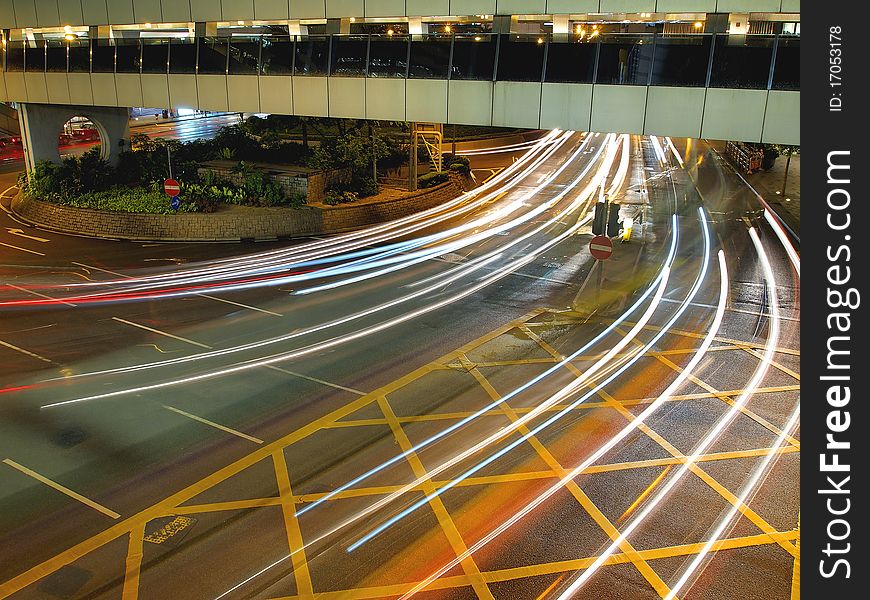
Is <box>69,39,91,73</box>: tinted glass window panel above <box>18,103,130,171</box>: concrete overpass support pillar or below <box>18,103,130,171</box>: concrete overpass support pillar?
above

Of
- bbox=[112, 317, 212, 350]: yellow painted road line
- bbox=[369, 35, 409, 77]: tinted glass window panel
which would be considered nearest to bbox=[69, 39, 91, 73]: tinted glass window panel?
bbox=[369, 35, 409, 77]: tinted glass window panel

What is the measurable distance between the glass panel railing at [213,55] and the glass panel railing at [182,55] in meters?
0.36

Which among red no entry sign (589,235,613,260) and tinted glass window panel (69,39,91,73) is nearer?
red no entry sign (589,235,613,260)

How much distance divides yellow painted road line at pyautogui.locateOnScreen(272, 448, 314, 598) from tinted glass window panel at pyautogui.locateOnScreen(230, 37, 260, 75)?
52.0 ft

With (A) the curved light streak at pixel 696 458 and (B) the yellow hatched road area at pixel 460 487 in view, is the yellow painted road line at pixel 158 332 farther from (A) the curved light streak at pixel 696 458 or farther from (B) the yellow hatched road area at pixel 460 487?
(A) the curved light streak at pixel 696 458

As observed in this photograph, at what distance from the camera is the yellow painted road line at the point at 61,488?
8973 millimetres

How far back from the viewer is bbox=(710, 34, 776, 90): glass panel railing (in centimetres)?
1501

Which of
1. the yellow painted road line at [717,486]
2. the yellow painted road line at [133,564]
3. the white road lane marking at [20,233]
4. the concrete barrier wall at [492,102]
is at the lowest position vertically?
the white road lane marking at [20,233]

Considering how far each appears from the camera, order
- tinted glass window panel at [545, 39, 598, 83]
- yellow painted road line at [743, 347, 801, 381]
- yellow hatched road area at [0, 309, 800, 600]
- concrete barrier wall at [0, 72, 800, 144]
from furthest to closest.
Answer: tinted glass window panel at [545, 39, 598, 83], concrete barrier wall at [0, 72, 800, 144], yellow painted road line at [743, 347, 801, 381], yellow hatched road area at [0, 309, 800, 600]

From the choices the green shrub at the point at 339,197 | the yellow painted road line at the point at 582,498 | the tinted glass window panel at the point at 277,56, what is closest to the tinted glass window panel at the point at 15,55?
the tinted glass window panel at the point at 277,56

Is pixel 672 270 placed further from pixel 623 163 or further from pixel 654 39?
pixel 623 163

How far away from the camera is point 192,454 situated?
1037 centimetres

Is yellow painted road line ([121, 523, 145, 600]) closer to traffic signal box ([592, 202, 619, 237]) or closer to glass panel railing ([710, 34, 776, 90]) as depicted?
traffic signal box ([592, 202, 619, 237])

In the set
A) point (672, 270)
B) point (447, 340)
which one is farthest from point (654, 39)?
point (447, 340)
